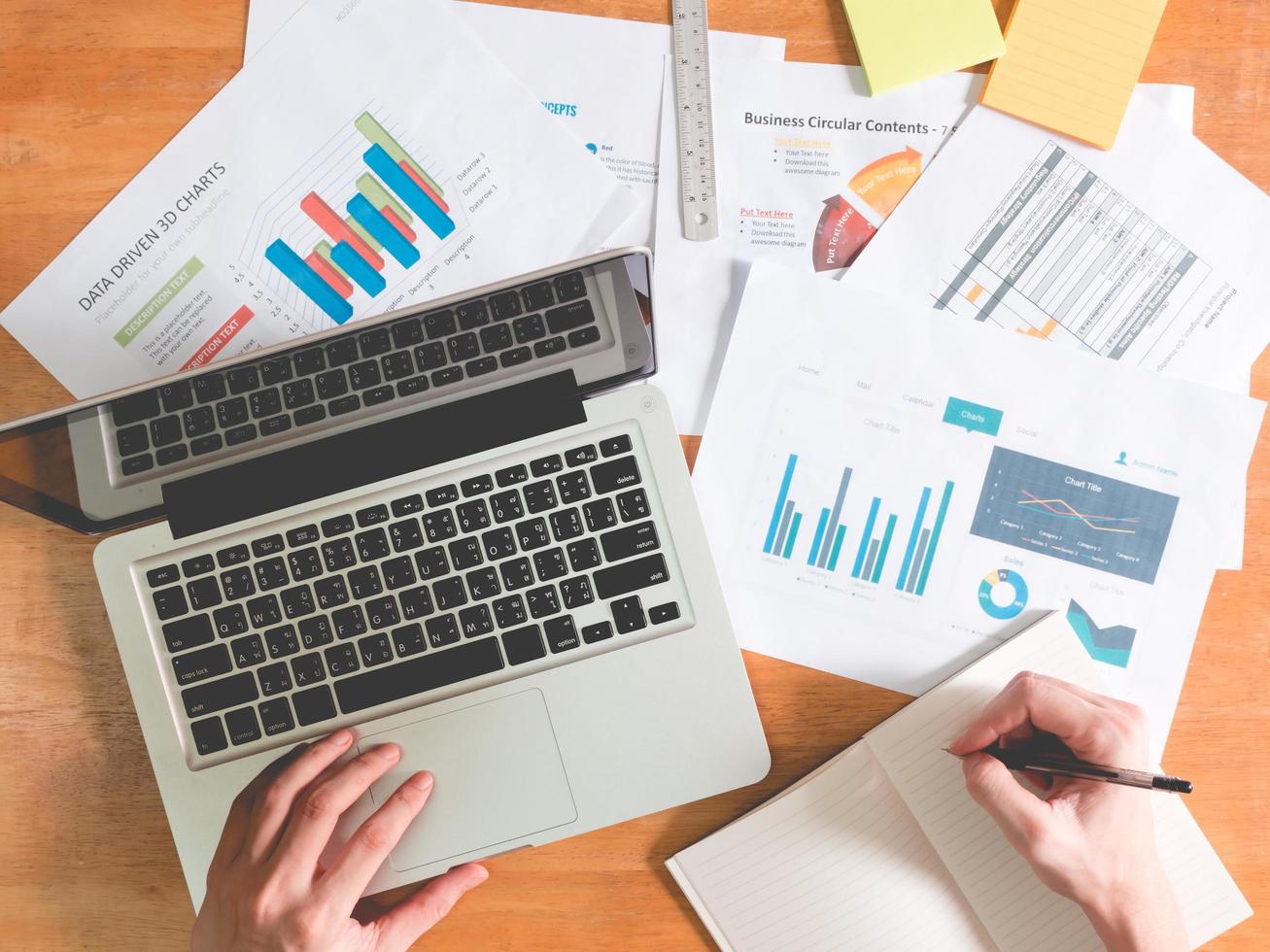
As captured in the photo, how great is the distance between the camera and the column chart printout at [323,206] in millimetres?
783

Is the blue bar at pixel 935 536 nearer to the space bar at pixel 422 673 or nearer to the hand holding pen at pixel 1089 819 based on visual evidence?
the hand holding pen at pixel 1089 819

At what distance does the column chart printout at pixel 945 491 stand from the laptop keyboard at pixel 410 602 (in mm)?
134

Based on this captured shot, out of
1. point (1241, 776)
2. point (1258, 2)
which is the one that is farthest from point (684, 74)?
point (1241, 776)

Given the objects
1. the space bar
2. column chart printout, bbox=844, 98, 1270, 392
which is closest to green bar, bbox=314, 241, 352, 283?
the space bar

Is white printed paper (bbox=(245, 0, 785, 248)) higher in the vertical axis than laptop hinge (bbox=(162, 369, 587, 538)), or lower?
higher

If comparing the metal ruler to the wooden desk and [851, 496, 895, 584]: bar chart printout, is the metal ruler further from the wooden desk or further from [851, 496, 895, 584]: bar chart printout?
[851, 496, 895, 584]: bar chart printout

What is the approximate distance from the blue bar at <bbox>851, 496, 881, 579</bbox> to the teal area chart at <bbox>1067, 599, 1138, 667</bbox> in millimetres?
182

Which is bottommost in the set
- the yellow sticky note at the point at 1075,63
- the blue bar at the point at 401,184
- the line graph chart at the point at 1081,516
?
the line graph chart at the point at 1081,516

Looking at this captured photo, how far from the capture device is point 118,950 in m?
0.77

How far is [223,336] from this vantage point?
79 cm

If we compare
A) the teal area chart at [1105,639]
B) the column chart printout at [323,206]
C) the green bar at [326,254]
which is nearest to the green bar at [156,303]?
the column chart printout at [323,206]

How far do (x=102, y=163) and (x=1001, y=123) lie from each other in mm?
795

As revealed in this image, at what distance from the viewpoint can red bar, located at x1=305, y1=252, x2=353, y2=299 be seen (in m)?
0.79

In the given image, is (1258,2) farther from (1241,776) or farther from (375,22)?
(375,22)
